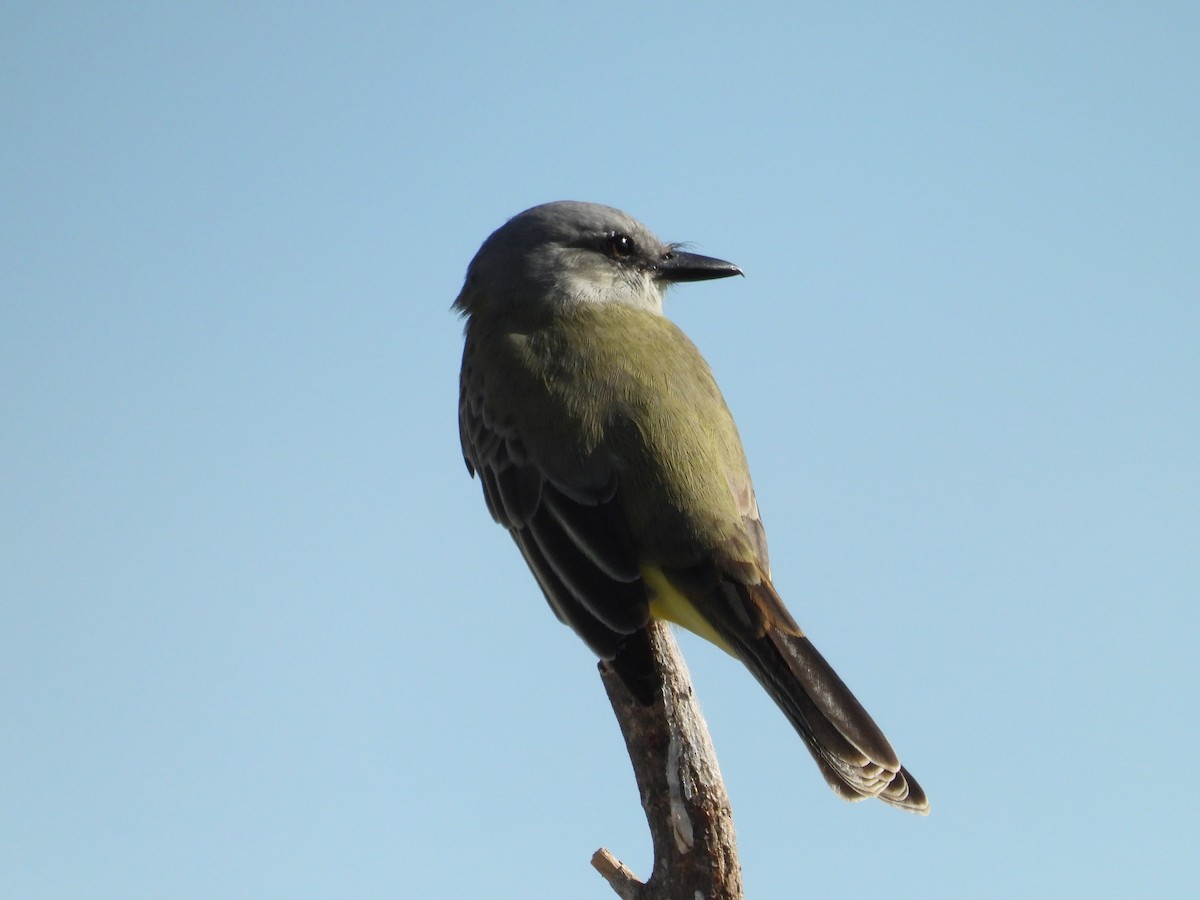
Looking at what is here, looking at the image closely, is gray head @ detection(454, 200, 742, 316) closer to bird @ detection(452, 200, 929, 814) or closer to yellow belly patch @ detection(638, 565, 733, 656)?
bird @ detection(452, 200, 929, 814)

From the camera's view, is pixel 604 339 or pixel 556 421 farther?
pixel 604 339

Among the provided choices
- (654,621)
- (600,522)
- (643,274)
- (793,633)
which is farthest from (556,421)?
(643,274)

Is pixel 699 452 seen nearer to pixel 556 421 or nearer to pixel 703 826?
pixel 556 421

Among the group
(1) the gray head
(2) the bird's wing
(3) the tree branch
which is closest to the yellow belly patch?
(2) the bird's wing

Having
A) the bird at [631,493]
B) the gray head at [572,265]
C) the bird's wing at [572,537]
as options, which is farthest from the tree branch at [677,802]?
the gray head at [572,265]

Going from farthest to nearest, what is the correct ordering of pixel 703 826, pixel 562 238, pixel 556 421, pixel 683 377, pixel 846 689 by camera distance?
pixel 562 238, pixel 683 377, pixel 556 421, pixel 846 689, pixel 703 826
